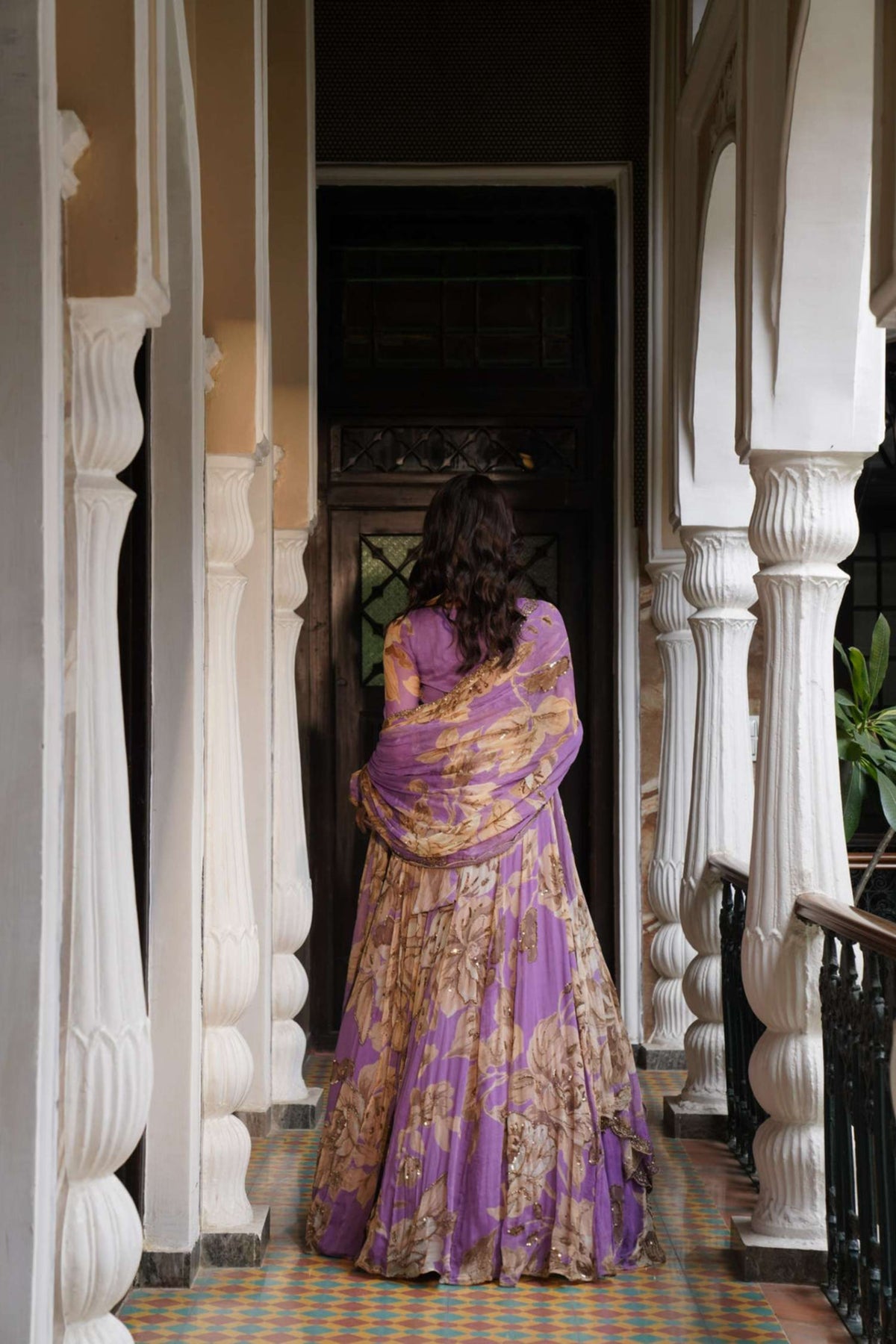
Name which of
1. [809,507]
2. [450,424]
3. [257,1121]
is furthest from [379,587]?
[809,507]

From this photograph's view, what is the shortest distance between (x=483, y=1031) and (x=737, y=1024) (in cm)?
148

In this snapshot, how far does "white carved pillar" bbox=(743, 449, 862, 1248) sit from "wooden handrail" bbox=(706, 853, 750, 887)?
761 mm

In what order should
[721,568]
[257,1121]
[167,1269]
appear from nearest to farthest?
[167,1269] < [257,1121] < [721,568]

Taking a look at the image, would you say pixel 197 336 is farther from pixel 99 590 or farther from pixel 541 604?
pixel 99 590

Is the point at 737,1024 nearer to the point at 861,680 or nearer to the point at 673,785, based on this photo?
the point at 673,785

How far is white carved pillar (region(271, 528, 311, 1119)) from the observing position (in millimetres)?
5711

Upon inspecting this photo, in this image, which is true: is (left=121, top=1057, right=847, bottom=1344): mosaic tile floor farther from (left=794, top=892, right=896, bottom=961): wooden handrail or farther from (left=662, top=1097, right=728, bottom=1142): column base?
(left=662, top=1097, right=728, bottom=1142): column base

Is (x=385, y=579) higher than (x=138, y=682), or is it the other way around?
(x=385, y=579)

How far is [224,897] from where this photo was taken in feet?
13.6

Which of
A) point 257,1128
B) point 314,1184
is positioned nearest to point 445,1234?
point 314,1184

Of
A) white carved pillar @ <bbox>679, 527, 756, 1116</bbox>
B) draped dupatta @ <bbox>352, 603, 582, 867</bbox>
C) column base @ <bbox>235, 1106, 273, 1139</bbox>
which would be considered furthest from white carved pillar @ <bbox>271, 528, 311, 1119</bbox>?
draped dupatta @ <bbox>352, 603, 582, 867</bbox>

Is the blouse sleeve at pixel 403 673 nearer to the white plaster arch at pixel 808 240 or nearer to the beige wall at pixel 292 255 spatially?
the white plaster arch at pixel 808 240

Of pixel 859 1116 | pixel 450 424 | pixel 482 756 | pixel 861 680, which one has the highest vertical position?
pixel 450 424

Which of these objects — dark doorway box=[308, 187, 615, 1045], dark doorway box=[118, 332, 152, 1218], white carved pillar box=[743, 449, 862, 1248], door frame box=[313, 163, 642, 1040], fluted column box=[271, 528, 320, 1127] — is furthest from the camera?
dark doorway box=[308, 187, 615, 1045]
